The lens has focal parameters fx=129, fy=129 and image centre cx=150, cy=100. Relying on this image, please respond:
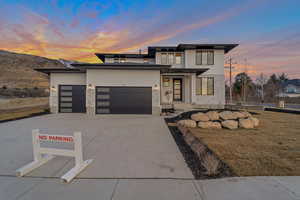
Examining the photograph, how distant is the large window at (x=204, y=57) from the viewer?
47.0ft

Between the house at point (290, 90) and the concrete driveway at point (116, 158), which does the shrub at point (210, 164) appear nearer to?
the concrete driveway at point (116, 158)

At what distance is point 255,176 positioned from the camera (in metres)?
2.58

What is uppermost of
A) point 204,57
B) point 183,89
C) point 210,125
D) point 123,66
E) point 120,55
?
point 120,55

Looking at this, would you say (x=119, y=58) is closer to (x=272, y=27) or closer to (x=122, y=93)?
(x=122, y=93)

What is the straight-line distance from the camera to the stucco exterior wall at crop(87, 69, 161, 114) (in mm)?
10688

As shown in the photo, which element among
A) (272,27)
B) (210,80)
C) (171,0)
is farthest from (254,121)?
(272,27)

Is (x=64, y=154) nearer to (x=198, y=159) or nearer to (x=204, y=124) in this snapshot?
(x=198, y=159)

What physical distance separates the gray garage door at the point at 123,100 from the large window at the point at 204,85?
628 cm

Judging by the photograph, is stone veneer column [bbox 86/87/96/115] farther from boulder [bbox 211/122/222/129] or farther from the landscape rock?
boulder [bbox 211/122/222/129]

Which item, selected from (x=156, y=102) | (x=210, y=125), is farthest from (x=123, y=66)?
(x=210, y=125)

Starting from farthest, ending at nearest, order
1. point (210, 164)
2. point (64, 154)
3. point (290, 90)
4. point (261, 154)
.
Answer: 1. point (290, 90)
2. point (261, 154)
3. point (210, 164)
4. point (64, 154)

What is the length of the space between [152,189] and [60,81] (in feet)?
42.1

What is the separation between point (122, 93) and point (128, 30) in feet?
22.1

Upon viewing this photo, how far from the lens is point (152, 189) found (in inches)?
89.1
